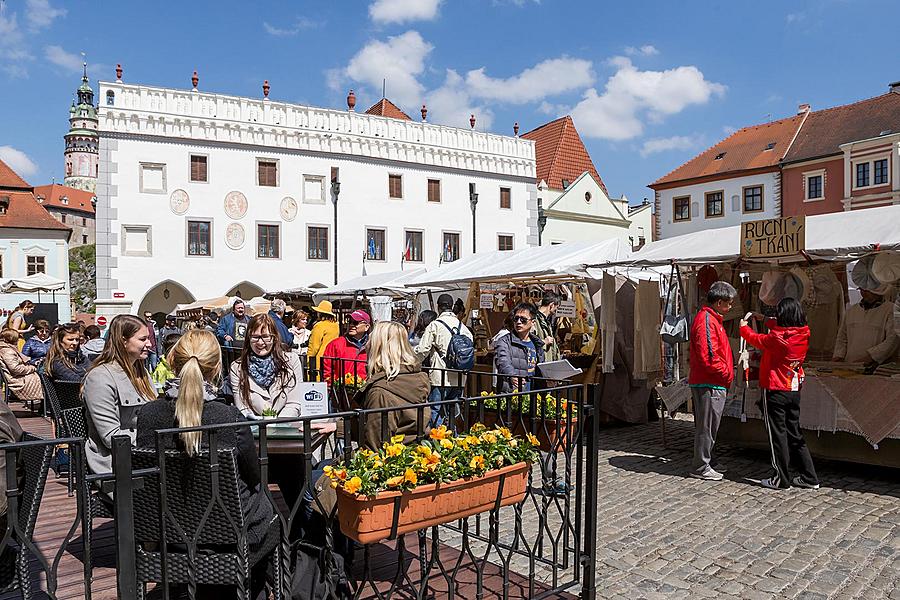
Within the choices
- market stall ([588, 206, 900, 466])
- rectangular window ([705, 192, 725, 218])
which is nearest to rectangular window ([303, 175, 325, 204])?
market stall ([588, 206, 900, 466])

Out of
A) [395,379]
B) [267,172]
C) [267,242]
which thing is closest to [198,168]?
[267,172]

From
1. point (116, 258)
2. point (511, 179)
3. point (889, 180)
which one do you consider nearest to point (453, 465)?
point (116, 258)

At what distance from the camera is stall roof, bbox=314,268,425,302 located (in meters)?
15.9

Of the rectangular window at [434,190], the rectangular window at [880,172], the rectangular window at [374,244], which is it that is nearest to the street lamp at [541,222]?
the rectangular window at [434,190]

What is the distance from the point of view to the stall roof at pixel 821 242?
6875 mm

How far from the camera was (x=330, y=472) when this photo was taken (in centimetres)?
297

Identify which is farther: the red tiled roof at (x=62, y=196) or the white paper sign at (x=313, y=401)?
the red tiled roof at (x=62, y=196)

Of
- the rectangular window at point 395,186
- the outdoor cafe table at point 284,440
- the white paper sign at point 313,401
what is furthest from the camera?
the rectangular window at point 395,186

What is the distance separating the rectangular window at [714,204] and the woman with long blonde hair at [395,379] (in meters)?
41.4

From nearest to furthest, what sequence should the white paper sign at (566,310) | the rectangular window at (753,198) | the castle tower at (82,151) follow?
the white paper sign at (566,310) → the rectangular window at (753,198) → the castle tower at (82,151)

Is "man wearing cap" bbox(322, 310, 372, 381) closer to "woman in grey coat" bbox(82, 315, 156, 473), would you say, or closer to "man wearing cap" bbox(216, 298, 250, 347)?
"man wearing cap" bbox(216, 298, 250, 347)

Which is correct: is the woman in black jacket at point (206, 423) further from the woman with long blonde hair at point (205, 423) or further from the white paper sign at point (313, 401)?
the white paper sign at point (313, 401)

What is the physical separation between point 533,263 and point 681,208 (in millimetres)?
35471

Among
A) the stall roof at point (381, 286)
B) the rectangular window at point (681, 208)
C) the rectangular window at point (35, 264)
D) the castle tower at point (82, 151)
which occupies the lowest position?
the stall roof at point (381, 286)
